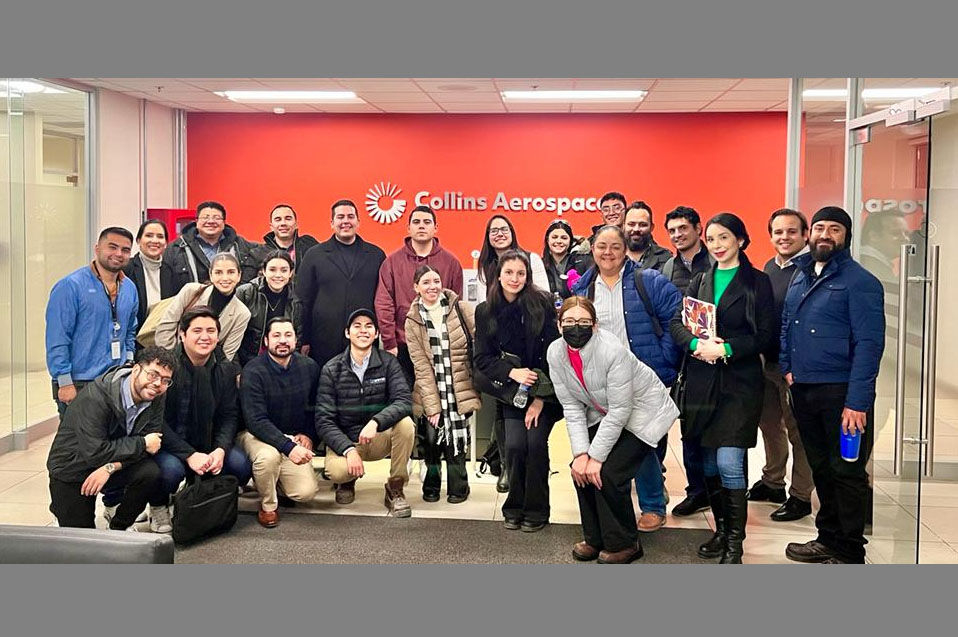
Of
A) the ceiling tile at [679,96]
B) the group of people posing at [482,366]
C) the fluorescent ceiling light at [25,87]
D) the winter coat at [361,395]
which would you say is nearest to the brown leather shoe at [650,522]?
the group of people posing at [482,366]

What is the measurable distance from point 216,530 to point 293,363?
0.90m

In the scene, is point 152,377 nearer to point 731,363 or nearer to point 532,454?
point 532,454

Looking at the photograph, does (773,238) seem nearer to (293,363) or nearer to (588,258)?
(588,258)

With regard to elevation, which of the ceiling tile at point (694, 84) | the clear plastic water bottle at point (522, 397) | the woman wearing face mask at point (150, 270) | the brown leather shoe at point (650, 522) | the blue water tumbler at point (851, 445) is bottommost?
the brown leather shoe at point (650, 522)

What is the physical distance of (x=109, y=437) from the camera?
4387 millimetres

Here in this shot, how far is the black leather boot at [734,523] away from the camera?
4363mm

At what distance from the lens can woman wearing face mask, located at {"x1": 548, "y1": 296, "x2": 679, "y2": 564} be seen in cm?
428

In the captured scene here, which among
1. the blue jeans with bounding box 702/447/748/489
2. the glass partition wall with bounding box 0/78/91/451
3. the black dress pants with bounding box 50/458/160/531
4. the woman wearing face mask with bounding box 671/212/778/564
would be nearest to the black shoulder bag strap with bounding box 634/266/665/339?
the woman wearing face mask with bounding box 671/212/778/564

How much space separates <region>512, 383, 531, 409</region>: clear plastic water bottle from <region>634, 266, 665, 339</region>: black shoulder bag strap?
67 cm

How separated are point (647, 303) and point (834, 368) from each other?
0.87 meters

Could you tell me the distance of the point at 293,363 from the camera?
16.1 feet

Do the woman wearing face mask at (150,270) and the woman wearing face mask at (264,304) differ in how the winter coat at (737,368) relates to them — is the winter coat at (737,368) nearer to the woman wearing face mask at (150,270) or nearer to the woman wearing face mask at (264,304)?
the woman wearing face mask at (264,304)

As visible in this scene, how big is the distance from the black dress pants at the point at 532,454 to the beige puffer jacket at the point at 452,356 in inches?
9.7

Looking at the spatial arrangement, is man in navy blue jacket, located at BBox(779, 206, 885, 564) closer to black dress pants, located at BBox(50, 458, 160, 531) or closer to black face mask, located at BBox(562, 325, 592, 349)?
black face mask, located at BBox(562, 325, 592, 349)
